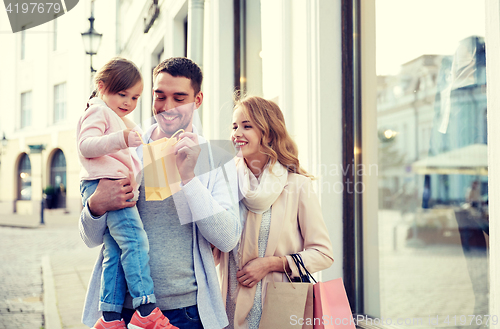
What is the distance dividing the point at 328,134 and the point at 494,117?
1.40 m

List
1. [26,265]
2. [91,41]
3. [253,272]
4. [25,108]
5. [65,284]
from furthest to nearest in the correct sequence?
[26,265], [25,108], [65,284], [91,41], [253,272]

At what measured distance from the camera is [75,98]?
6.74 meters

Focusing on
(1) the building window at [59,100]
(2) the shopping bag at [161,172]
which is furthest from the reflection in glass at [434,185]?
(1) the building window at [59,100]

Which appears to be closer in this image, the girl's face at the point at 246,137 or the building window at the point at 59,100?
the girl's face at the point at 246,137

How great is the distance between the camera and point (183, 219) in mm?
1481

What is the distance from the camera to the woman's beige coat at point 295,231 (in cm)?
181

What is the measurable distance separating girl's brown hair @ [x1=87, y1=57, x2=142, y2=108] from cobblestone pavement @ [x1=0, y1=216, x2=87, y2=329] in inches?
170

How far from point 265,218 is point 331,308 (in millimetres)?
511

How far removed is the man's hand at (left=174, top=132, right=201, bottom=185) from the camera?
4.67 feet

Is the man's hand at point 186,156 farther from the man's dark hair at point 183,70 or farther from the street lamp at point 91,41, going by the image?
the street lamp at point 91,41

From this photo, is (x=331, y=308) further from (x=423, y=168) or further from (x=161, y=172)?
(x=423, y=168)

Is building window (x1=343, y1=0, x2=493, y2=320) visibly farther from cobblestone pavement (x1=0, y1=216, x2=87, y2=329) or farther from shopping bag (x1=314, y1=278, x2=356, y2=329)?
cobblestone pavement (x1=0, y1=216, x2=87, y2=329)

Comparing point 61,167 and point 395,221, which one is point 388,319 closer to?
point 395,221

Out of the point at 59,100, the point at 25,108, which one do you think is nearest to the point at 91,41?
A: the point at 25,108
